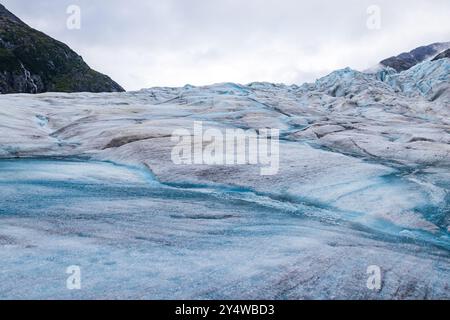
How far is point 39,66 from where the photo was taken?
144 meters

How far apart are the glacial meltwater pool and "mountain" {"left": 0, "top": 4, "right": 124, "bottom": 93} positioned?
123110 millimetres

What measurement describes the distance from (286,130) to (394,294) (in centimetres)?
1854

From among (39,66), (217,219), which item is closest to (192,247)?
(217,219)

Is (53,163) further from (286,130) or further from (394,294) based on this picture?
(286,130)

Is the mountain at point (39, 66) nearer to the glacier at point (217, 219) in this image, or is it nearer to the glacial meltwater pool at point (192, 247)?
the glacier at point (217, 219)

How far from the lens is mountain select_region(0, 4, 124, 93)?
414 ft

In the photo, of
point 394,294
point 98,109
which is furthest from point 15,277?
point 98,109

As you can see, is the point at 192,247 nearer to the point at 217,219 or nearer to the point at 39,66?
the point at 217,219

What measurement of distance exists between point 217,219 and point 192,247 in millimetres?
2075

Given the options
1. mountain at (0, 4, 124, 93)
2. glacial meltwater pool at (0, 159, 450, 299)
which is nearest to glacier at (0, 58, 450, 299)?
glacial meltwater pool at (0, 159, 450, 299)

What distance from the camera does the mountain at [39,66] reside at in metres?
126

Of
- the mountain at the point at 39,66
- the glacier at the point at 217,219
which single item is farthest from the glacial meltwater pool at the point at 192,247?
the mountain at the point at 39,66

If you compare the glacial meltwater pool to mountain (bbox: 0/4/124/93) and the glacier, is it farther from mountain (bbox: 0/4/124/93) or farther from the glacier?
mountain (bbox: 0/4/124/93)

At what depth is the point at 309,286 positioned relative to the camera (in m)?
6.78
